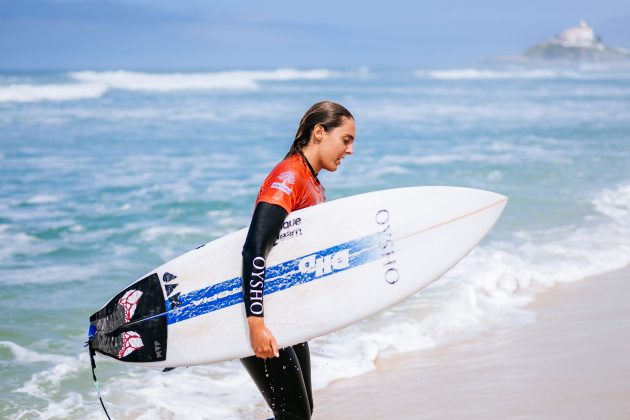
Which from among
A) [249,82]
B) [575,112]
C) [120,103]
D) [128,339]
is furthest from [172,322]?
[249,82]

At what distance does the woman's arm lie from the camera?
7.14ft

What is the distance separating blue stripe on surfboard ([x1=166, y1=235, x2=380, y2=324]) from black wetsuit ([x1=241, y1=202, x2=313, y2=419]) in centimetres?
22

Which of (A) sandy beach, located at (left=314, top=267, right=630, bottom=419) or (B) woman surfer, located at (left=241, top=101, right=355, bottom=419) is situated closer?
(B) woman surfer, located at (left=241, top=101, right=355, bottom=419)

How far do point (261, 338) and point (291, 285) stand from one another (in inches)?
14.8

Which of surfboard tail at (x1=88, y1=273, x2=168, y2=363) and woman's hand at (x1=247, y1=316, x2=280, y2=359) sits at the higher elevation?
surfboard tail at (x1=88, y1=273, x2=168, y2=363)

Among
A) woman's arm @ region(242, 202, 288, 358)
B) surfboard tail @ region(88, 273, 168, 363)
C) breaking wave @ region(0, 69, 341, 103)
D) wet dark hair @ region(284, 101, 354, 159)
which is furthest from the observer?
breaking wave @ region(0, 69, 341, 103)

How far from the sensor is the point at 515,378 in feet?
11.9

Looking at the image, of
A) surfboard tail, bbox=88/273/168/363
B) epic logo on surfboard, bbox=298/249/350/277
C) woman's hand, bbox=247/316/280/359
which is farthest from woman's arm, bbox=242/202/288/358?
surfboard tail, bbox=88/273/168/363

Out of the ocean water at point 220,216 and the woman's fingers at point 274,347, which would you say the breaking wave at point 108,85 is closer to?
the ocean water at point 220,216

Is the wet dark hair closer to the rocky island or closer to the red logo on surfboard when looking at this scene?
the red logo on surfboard

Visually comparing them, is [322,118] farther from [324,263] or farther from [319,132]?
[324,263]

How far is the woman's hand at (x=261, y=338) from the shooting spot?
7.32 ft

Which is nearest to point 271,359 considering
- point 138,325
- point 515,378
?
point 138,325

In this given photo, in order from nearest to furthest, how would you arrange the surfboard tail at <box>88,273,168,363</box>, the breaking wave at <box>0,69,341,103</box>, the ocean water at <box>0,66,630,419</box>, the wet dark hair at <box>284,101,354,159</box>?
1. the wet dark hair at <box>284,101,354,159</box>
2. the surfboard tail at <box>88,273,168,363</box>
3. the ocean water at <box>0,66,630,419</box>
4. the breaking wave at <box>0,69,341,103</box>
